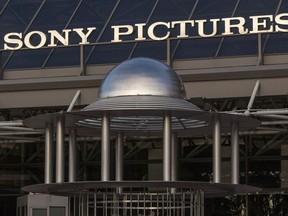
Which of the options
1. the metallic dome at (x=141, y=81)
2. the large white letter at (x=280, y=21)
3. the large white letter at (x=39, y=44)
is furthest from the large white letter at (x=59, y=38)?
the metallic dome at (x=141, y=81)

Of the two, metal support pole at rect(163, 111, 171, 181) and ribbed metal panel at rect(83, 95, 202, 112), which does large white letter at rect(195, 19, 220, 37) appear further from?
metal support pole at rect(163, 111, 171, 181)

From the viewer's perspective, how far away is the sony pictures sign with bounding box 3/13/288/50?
30.5m

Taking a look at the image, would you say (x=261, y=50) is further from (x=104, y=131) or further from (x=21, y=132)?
(x=104, y=131)

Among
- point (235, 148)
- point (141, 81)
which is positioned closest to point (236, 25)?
point (235, 148)

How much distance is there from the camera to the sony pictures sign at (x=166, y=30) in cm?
3053

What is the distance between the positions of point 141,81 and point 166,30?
13053 mm

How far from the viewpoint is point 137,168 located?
1467 inches

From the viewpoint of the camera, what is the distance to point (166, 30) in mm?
33562

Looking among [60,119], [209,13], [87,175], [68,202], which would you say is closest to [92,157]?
[87,175]

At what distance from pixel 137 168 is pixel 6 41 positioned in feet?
26.3

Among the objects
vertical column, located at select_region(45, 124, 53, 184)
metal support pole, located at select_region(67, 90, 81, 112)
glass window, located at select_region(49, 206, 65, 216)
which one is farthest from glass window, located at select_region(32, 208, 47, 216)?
vertical column, located at select_region(45, 124, 53, 184)

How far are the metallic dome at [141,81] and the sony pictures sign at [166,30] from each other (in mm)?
8456

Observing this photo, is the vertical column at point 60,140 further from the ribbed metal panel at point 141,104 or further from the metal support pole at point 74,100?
the metal support pole at point 74,100

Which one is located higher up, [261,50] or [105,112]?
[261,50]
